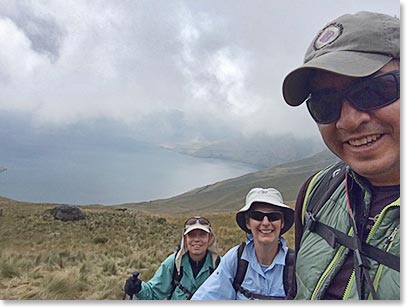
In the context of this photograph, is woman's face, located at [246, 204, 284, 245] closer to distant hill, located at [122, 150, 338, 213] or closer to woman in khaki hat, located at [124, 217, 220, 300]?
distant hill, located at [122, 150, 338, 213]

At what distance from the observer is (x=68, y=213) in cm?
454

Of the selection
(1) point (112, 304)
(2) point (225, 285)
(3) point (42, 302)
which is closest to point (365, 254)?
(2) point (225, 285)

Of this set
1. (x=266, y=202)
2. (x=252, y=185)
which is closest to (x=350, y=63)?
(x=266, y=202)

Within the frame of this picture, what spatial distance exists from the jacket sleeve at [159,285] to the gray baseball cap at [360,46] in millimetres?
937

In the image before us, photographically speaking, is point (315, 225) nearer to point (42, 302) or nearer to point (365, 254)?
point (365, 254)

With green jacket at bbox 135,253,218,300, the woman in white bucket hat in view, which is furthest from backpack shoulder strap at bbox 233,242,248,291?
green jacket at bbox 135,253,218,300

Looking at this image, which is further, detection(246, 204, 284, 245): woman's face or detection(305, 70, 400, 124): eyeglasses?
detection(246, 204, 284, 245): woman's face

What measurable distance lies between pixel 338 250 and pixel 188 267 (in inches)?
30.4

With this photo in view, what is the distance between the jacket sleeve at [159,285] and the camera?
3.79ft

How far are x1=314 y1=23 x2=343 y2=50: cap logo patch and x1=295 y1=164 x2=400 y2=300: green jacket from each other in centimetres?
22

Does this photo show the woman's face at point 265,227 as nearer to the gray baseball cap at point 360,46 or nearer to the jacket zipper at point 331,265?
the jacket zipper at point 331,265

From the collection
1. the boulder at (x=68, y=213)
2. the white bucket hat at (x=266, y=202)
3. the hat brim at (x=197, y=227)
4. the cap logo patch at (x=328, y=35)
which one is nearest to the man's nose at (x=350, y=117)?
the cap logo patch at (x=328, y=35)

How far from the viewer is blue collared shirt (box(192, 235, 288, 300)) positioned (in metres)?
0.87

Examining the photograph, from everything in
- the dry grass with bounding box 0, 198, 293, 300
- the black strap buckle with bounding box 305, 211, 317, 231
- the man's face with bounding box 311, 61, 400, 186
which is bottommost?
the dry grass with bounding box 0, 198, 293, 300
